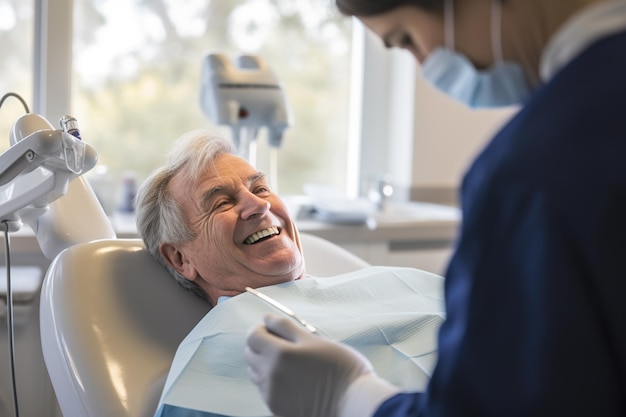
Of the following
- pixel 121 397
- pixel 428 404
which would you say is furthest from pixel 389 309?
pixel 428 404

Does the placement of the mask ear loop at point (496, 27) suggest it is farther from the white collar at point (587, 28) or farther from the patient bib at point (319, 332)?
the patient bib at point (319, 332)

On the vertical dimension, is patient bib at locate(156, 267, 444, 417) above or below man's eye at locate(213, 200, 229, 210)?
below

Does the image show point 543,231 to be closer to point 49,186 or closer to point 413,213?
point 49,186

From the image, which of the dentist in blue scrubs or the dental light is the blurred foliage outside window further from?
the dentist in blue scrubs

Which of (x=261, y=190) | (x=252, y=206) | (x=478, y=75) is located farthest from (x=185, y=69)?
(x=478, y=75)

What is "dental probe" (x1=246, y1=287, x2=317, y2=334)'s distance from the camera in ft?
4.60

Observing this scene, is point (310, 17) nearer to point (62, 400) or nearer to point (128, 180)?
point (128, 180)

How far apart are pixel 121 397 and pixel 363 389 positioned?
64 cm

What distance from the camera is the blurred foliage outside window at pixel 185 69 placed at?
9.61ft

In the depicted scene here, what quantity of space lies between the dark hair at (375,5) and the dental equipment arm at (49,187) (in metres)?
0.63

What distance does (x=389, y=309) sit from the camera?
164cm

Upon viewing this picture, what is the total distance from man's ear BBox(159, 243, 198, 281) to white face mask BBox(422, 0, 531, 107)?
919 millimetres

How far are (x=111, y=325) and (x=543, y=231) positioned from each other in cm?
107

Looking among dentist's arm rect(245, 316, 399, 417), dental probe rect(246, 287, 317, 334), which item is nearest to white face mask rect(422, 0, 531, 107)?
dentist's arm rect(245, 316, 399, 417)
